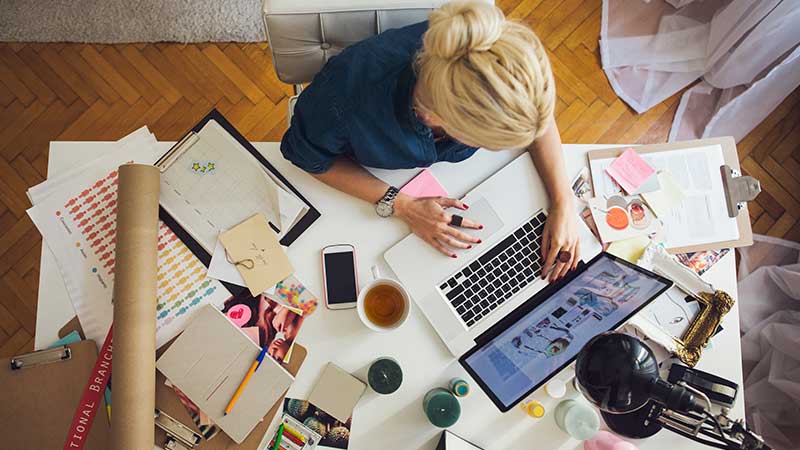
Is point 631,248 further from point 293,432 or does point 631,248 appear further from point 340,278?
point 293,432

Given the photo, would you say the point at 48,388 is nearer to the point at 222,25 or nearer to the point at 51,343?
the point at 51,343

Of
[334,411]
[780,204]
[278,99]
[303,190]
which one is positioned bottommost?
[780,204]

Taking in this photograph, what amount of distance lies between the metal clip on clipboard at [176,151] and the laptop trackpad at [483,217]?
576 millimetres

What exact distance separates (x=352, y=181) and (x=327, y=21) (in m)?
0.31

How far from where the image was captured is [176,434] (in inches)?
42.3

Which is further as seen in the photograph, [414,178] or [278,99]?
[278,99]

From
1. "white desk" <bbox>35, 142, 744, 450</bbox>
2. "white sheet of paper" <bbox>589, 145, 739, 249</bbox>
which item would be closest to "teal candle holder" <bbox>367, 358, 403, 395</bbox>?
"white desk" <bbox>35, 142, 744, 450</bbox>

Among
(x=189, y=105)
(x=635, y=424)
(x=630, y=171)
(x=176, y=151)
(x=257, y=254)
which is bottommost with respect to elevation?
(x=635, y=424)

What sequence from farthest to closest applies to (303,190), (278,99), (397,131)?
(278,99) < (303,190) < (397,131)

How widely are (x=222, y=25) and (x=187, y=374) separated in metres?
1.27

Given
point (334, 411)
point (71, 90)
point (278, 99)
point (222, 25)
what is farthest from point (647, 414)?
point (71, 90)

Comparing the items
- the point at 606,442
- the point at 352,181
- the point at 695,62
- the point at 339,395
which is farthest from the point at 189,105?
the point at 695,62

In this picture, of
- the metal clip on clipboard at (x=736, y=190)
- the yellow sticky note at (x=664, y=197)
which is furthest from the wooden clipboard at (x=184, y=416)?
the metal clip on clipboard at (x=736, y=190)

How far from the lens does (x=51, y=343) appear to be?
1099 mm
